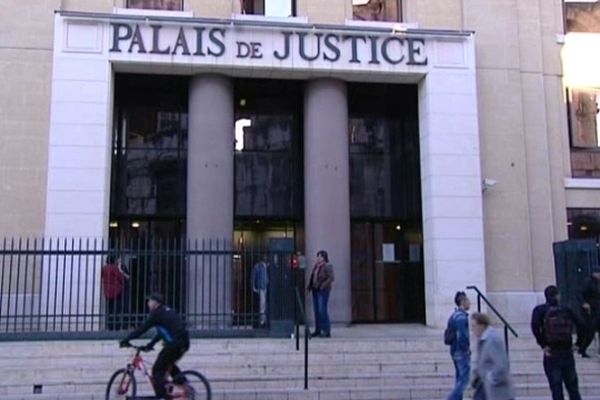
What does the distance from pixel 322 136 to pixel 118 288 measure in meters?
6.43

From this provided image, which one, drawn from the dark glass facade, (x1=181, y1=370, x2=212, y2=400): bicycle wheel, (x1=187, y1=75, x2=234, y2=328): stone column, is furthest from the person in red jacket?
(x1=181, y1=370, x2=212, y2=400): bicycle wheel

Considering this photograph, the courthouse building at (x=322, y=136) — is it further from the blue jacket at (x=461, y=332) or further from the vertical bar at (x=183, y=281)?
the blue jacket at (x=461, y=332)

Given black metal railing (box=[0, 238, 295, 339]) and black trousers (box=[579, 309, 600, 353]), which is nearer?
black trousers (box=[579, 309, 600, 353])

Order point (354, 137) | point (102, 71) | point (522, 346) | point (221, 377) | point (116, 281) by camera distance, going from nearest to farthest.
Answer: point (221, 377)
point (522, 346)
point (116, 281)
point (102, 71)
point (354, 137)

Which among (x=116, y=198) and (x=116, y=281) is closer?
(x=116, y=281)

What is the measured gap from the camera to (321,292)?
1545 cm

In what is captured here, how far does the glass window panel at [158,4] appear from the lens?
18672 mm

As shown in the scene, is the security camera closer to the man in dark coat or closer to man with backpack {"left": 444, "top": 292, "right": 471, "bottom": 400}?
the man in dark coat

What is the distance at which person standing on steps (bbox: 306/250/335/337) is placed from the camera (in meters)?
15.3

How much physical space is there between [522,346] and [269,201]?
26.4 ft

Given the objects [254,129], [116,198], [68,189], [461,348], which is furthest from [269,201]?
[461,348]

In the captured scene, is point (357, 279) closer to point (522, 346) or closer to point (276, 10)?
point (522, 346)

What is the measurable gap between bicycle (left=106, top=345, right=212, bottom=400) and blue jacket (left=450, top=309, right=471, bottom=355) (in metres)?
3.61

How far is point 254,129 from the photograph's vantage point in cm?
2011
